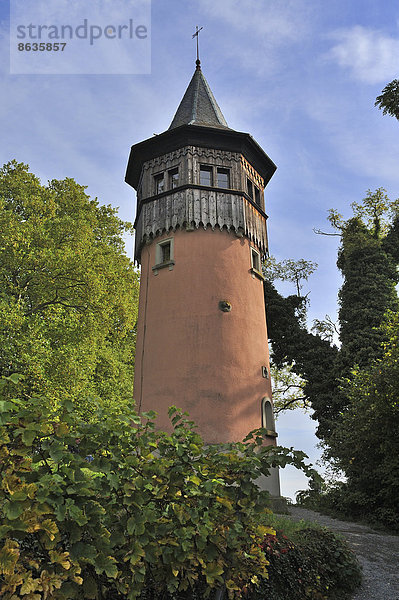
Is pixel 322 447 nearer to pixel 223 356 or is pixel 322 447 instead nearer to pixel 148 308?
pixel 223 356

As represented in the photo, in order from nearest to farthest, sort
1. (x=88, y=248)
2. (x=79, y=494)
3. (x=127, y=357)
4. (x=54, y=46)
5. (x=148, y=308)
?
(x=79, y=494), (x=54, y=46), (x=148, y=308), (x=88, y=248), (x=127, y=357)

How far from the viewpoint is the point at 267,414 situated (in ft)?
44.3

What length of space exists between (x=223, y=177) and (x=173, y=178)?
1.68m

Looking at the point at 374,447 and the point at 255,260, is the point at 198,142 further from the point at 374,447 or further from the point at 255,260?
the point at 374,447

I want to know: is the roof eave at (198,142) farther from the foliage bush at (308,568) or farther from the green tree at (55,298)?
the foliage bush at (308,568)

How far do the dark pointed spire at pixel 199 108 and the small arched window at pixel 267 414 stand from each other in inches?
367

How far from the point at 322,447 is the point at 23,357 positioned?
13.0 m

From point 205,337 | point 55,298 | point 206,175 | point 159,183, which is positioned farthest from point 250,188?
point 55,298

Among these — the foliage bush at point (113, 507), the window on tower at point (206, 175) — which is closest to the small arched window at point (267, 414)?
the window on tower at point (206, 175)

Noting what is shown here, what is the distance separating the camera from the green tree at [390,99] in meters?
10.1

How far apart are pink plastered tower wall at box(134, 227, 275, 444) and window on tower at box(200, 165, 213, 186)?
1.70 meters

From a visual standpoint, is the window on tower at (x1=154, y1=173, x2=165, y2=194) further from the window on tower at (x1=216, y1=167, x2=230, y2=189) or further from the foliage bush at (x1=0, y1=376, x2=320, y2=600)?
the foliage bush at (x1=0, y1=376, x2=320, y2=600)

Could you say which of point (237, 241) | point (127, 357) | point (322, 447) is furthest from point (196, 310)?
point (322, 447)

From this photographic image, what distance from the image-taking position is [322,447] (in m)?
19.2
